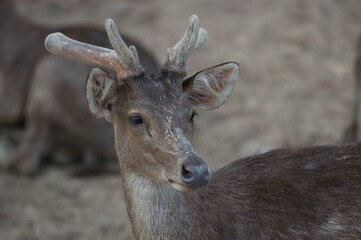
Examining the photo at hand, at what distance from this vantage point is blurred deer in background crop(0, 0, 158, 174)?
30.7ft

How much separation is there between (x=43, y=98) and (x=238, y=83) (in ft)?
7.64

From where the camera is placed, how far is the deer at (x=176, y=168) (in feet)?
17.2

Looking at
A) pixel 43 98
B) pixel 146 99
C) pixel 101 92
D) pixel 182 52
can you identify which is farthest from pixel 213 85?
pixel 43 98

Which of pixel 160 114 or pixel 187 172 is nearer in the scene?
pixel 187 172

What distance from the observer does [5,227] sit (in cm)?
846

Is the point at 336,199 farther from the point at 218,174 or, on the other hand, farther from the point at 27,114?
the point at 27,114

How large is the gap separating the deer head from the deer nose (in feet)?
0.18

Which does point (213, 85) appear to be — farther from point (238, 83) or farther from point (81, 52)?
point (238, 83)

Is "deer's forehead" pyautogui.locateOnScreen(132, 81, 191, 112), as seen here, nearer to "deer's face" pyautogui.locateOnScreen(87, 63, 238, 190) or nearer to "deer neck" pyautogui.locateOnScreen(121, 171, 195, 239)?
"deer's face" pyautogui.locateOnScreen(87, 63, 238, 190)

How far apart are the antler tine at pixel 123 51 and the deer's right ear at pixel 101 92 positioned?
0.50 feet

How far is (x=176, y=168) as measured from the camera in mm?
5023

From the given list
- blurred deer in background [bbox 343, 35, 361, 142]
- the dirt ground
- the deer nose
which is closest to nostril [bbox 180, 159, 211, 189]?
the deer nose

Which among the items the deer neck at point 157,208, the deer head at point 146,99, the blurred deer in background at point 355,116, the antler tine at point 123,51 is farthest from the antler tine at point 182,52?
the blurred deer in background at point 355,116

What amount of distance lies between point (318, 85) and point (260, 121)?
0.97m
